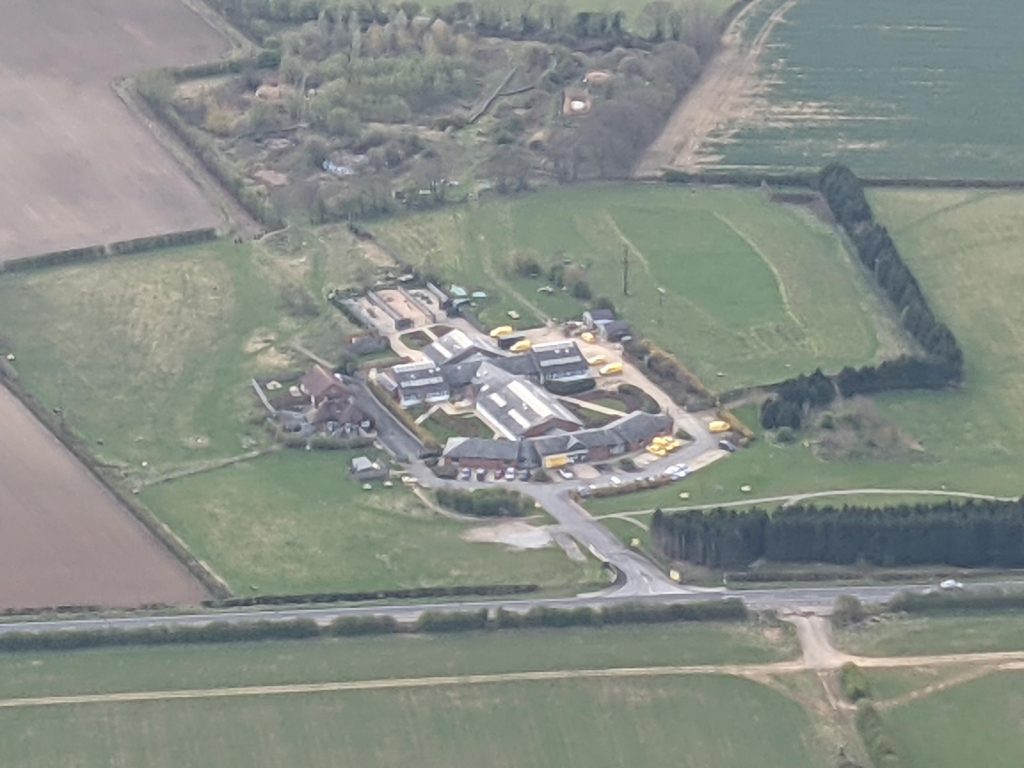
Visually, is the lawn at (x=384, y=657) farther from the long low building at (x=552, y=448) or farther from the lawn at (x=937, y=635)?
the long low building at (x=552, y=448)

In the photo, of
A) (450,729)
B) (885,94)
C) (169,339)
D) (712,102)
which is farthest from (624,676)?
(885,94)

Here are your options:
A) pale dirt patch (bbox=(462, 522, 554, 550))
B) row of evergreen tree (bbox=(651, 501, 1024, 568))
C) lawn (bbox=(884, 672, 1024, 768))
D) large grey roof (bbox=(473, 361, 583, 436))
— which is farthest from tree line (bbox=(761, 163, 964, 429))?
lawn (bbox=(884, 672, 1024, 768))

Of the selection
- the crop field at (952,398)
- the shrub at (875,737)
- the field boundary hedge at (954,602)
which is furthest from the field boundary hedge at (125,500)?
the field boundary hedge at (954,602)

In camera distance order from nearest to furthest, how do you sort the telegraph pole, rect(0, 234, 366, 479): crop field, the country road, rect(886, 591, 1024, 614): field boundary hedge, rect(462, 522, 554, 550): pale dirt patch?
1. the country road
2. rect(886, 591, 1024, 614): field boundary hedge
3. rect(462, 522, 554, 550): pale dirt patch
4. rect(0, 234, 366, 479): crop field
5. the telegraph pole

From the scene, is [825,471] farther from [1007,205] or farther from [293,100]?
[293,100]

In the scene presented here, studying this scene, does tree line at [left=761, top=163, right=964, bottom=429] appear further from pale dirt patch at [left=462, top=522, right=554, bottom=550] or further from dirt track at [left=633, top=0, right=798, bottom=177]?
pale dirt patch at [left=462, top=522, right=554, bottom=550]

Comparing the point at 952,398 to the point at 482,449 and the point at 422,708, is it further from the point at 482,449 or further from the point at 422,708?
the point at 422,708
